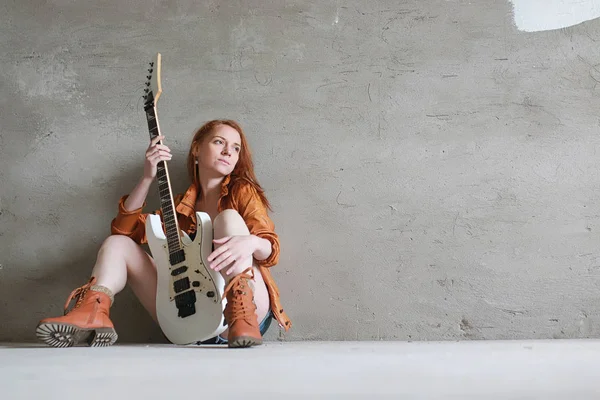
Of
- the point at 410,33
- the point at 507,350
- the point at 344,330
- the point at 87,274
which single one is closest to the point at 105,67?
the point at 87,274

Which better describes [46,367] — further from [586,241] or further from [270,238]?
[586,241]

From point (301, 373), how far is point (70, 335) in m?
0.88

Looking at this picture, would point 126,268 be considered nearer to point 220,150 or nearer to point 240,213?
point 240,213

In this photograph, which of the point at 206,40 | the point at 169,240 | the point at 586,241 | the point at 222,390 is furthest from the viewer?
the point at 206,40

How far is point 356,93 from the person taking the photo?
2.48 meters

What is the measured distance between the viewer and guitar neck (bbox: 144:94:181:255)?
208 cm

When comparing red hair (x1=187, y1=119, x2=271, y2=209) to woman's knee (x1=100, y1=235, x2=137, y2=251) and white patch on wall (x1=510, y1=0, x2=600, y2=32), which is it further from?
white patch on wall (x1=510, y1=0, x2=600, y2=32)

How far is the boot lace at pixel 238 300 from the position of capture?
183 cm

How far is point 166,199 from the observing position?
2.13m

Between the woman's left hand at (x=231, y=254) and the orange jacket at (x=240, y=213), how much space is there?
0.56ft

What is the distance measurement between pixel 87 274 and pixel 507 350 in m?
1.54

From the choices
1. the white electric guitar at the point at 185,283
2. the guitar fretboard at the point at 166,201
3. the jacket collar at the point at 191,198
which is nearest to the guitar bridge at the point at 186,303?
the white electric guitar at the point at 185,283

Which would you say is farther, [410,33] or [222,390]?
[410,33]

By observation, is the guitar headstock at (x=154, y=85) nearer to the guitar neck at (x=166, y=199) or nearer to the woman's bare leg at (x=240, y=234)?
the guitar neck at (x=166, y=199)
